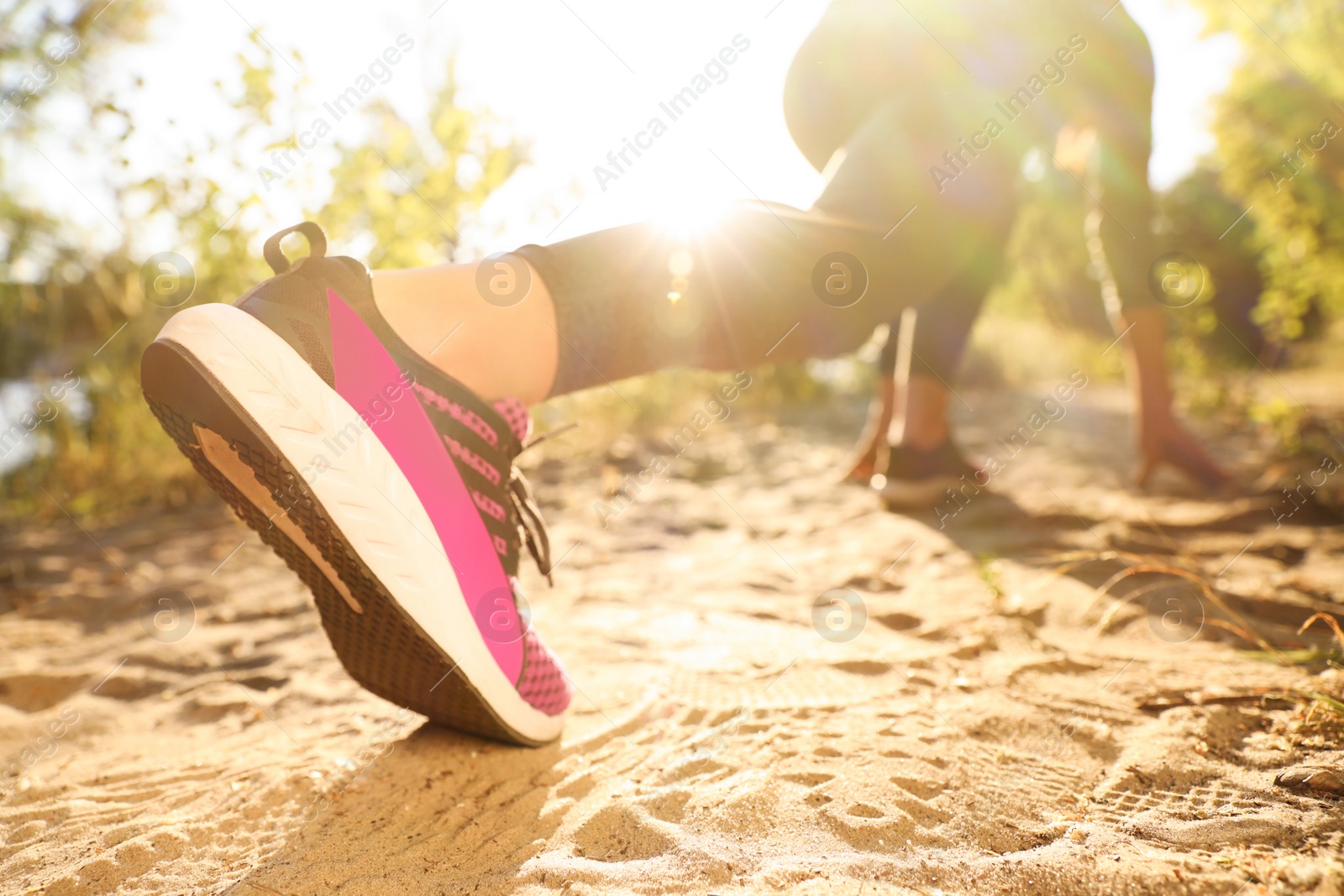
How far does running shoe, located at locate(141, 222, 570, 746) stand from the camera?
897 mm

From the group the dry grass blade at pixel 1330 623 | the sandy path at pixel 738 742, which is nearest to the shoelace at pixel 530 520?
the sandy path at pixel 738 742

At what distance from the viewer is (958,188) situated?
1517 mm

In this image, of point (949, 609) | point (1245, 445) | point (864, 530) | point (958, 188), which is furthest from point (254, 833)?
point (1245, 445)

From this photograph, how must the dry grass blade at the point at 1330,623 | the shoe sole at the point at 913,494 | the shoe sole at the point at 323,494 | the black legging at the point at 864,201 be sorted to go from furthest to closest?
1. the shoe sole at the point at 913,494
2. the black legging at the point at 864,201
3. the dry grass blade at the point at 1330,623
4. the shoe sole at the point at 323,494

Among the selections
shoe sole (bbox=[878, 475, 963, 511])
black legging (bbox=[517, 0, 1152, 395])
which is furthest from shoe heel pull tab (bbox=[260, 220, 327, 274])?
shoe sole (bbox=[878, 475, 963, 511])

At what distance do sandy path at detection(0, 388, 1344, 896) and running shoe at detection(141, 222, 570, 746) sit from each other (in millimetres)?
161

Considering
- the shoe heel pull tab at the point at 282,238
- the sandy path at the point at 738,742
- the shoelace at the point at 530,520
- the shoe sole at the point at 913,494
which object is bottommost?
the shoe sole at the point at 913,494

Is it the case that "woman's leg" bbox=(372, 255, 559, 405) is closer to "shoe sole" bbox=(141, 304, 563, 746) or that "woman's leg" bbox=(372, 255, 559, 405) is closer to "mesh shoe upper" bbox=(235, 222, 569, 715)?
"mesh shoe upper" bbox=(235, 222, 569, 715)

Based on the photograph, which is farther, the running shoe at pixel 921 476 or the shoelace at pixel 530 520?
the running shoe at pixel 921 476

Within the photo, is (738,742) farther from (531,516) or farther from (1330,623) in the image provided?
(1330,623)

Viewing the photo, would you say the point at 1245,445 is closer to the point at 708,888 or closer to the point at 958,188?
the point at 958,188

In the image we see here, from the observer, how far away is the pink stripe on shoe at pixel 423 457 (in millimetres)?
972

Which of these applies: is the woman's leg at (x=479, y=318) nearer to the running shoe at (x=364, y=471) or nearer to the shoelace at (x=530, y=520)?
the running shoe at (x=364, y=471)

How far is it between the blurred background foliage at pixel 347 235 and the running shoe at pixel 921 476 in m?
1.16
